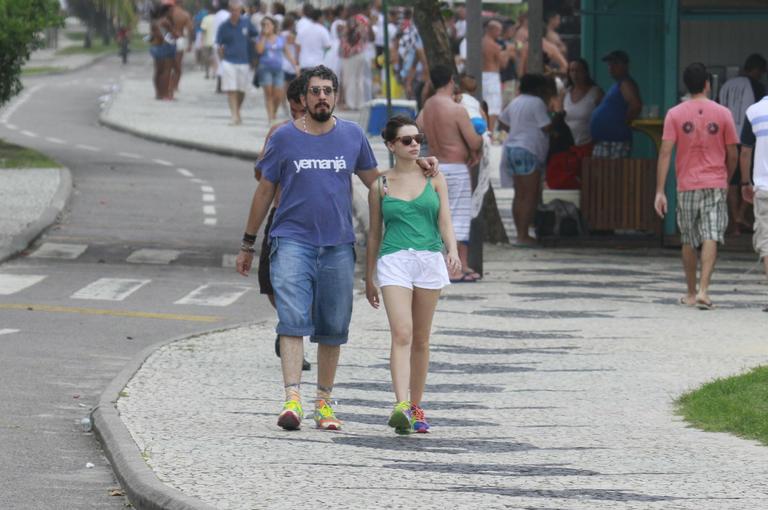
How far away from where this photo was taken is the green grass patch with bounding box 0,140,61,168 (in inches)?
1056

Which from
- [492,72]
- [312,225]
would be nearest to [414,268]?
[312,225]

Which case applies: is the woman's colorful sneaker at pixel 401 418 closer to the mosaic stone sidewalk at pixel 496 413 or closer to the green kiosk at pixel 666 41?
the mosaic stone sidewalk at pixel 496 413

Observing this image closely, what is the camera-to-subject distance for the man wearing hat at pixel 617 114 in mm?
20531

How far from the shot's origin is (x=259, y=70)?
36406 millimetres

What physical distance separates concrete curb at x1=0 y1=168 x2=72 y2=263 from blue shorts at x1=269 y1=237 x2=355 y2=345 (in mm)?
8861

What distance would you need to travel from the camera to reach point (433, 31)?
768 inches

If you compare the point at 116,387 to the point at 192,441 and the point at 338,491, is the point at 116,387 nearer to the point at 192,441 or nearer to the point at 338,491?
the point at 192,441

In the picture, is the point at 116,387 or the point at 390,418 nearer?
the point at 390,418

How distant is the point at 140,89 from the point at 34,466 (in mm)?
41976

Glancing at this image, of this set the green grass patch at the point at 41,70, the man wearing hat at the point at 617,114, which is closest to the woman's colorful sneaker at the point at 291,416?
the man wearing hat at the point at 617,114

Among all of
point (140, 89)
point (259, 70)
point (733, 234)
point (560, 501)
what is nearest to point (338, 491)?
point (560, 501)

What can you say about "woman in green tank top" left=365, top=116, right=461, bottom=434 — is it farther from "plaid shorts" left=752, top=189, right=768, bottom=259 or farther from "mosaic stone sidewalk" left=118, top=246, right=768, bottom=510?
"plaid shorts" left=752, top=189, right=768, bottom=259

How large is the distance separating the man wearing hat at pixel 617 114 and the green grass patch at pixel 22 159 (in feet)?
29.9

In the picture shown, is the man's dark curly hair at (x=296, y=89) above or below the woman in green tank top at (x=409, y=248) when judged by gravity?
above
